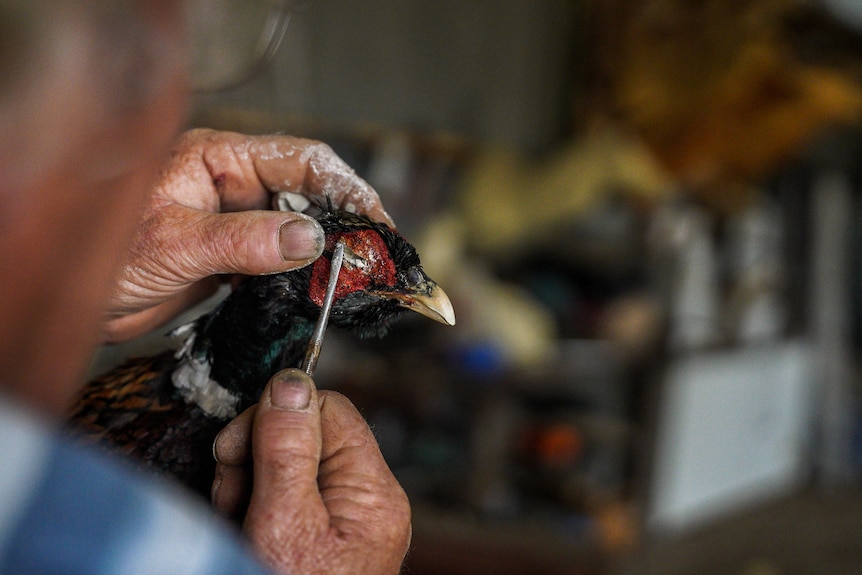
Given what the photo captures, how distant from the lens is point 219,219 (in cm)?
42

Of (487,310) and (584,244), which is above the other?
(584,244)

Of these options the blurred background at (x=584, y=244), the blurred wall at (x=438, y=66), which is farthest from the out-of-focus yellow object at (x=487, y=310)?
the blurred wall at (x=438, y=66)

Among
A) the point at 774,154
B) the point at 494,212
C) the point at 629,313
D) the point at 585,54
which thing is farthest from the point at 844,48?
the point at 494,212

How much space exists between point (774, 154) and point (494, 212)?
131 cm

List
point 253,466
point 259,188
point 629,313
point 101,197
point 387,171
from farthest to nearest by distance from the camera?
point 629,313, point 387,171, point 259,188, point 253,466, point 101,197

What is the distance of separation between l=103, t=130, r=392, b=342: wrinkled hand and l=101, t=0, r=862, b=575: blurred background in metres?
1.18

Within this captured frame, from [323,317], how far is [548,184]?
8.40 ft

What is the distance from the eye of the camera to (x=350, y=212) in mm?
464

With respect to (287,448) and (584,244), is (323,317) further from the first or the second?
(584,244)

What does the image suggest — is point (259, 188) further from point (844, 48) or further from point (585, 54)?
point (844, 48)

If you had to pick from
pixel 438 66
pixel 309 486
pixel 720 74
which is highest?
pixel 720 74

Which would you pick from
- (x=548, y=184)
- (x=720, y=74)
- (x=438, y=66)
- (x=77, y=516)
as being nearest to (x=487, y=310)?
(x=548, y=184)

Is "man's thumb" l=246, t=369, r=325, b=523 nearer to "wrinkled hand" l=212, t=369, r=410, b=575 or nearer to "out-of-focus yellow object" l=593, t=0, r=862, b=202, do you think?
"wrinkled hand" l=212, t=369, r=410, b=575

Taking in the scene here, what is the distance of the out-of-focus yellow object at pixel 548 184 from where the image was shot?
282 cm
